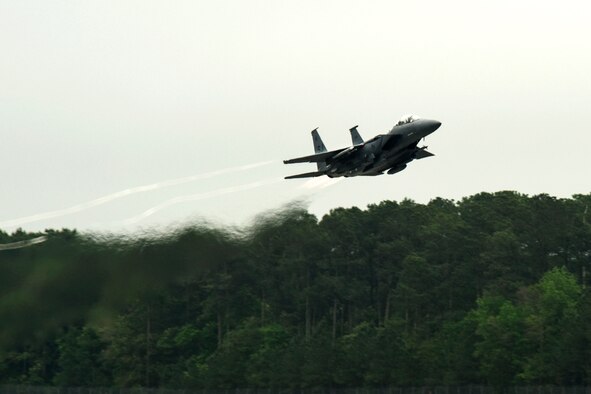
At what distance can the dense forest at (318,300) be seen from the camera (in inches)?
2785

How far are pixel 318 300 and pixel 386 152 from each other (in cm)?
7228

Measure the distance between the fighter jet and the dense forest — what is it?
24.7 ft

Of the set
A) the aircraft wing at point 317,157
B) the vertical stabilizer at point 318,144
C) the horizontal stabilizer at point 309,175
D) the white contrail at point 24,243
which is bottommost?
the white contrail at point 24,243

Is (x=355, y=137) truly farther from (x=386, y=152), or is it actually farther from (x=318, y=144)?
(x=318, y=144)

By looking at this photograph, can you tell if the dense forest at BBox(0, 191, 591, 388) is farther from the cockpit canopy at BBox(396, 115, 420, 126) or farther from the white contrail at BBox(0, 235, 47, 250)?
the cockpit canopy at BBox(396, 115, 420, 126)

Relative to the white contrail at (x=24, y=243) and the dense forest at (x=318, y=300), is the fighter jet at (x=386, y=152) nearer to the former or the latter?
the dense forest at (x=318, y=300)

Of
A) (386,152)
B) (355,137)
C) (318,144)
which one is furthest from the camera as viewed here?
(318,144)

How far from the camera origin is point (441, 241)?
13275 centimetres

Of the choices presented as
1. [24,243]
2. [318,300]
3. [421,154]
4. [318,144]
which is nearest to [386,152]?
[421,154]

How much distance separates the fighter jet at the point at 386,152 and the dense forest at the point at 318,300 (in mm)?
7522

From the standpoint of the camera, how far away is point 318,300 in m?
132

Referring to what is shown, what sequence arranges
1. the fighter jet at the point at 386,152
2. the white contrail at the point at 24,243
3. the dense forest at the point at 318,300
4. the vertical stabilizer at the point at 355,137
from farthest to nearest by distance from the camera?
the white contrail at the point at 24,243
the dense forest at the point at 318,300
the vertical stabilizer at the point at 355,137
the fighter jet at the point at 386,152

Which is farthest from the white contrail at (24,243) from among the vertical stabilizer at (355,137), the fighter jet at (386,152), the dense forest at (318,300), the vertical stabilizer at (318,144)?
the vertical stabilizer at (355,137)

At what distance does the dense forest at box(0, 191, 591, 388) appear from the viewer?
7075cm
